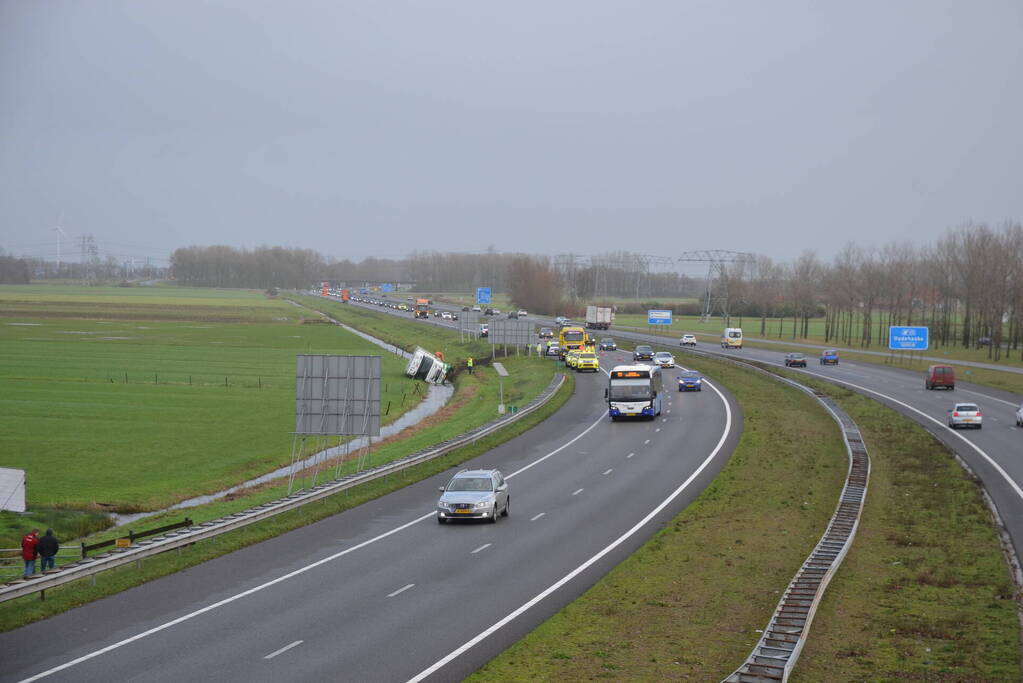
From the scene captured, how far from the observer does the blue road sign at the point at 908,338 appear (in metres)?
95.1

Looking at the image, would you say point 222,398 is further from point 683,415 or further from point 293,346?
point 293,346

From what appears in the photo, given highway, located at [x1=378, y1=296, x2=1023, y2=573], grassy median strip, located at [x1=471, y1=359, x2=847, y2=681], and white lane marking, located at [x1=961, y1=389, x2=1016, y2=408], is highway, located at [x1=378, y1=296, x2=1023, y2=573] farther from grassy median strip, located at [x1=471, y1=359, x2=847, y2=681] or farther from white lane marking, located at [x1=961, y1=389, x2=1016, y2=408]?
grassy median strip, located at [x1=471, y1=359, x2=847, y2=681]

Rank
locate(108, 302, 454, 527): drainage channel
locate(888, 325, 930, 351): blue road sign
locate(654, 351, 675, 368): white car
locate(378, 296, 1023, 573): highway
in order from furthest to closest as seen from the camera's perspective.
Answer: locate(888, 325, 930, 351): blue road sign
locate(654, 351, 675, 368): white car
locate(108, 302, 454, 527): drainage channel
locate(378, 296, 1023, 573): highway

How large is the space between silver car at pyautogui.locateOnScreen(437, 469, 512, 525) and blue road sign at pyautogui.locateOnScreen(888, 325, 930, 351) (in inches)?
2885

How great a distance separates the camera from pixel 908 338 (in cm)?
9606

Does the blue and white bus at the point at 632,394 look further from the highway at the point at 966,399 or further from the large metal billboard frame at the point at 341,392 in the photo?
the large metal billboard frame at the point at 341,392

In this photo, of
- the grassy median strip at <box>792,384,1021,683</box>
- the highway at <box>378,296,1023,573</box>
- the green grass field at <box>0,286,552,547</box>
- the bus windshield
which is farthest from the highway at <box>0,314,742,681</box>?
the bus windshield

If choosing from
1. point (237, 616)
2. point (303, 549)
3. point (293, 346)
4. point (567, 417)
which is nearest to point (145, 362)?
point (293, 346)

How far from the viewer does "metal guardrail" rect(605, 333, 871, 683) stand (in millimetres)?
16078

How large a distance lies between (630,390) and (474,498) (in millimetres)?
27428

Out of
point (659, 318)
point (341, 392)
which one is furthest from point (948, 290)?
point (341, 392)

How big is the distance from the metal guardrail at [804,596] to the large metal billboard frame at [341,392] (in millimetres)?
17107

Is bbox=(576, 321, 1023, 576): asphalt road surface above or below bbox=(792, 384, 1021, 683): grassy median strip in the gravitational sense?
above

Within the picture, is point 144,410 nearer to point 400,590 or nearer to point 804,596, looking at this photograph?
point 400,590
